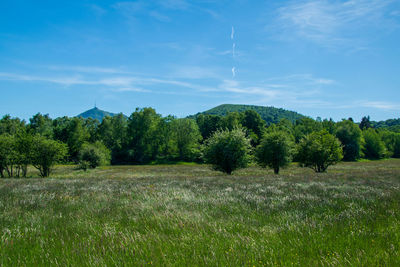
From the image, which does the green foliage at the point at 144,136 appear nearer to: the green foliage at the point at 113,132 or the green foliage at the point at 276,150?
the green foliage at the point at 113,132

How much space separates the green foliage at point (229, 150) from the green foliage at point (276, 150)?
12.7ft

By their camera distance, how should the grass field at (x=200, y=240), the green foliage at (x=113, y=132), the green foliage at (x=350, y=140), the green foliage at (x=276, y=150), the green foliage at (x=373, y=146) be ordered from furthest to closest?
1. the green foliage at (x=373, y=146)
2. the green foliage at (x=113, y=132)
3. the green foliage at (x=350, y=140)
4. the green foliage at (x=276, y=150)
5. the grass field at (x=200, y=240)

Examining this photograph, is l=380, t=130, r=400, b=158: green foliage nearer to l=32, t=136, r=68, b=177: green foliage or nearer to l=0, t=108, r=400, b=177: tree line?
l=0, t=108, r=400, b=177: tree line

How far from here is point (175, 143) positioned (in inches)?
3428

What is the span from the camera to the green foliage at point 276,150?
28328 mm

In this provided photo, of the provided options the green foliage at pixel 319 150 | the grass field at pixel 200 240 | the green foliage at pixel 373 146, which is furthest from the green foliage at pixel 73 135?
the green foliage at pixel 373 146

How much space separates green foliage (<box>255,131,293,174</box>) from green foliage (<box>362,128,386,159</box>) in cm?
9026

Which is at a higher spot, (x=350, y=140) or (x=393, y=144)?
(x=350, y=140)

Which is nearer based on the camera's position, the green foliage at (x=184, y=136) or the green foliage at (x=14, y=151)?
the green foliage at (x=14, y=151)

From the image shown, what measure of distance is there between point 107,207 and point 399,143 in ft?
470

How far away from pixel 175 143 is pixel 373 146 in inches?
3410

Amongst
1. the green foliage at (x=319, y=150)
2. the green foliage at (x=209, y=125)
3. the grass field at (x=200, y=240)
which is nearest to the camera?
the grass field at (x=200, y=240)

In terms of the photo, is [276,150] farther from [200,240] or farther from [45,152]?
[45,152]

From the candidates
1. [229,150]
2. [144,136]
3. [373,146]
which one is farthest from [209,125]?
[229,150]
